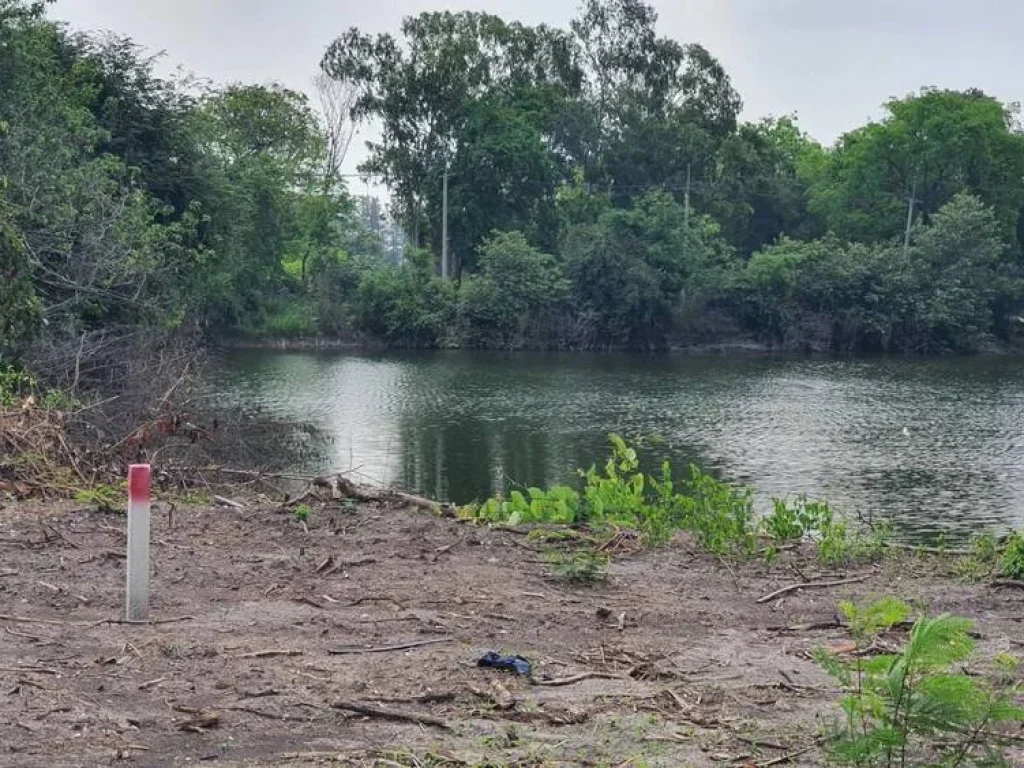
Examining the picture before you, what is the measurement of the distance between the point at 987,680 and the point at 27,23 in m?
24.4

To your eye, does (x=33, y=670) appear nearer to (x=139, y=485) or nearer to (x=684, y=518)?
(x=139, y=485)

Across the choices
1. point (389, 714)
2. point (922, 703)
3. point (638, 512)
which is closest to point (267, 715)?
point (389, 714)

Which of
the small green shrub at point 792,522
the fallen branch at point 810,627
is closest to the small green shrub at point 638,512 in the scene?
the small green shrub at point 792,522

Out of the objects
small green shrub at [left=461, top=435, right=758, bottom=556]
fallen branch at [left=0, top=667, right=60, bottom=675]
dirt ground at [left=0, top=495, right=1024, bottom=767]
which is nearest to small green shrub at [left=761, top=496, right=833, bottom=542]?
small green shrub at [left=461, top=435, right=758, bottom=556]

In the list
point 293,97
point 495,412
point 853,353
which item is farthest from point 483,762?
point 293,97

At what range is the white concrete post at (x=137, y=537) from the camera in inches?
232

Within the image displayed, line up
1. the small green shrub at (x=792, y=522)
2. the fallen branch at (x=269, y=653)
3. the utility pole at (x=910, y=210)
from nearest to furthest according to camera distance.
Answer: the fallen branch at (x=269, y=653) < the small green shrub at (x=792, y=522) < the utility pole at (x=910, y=210)

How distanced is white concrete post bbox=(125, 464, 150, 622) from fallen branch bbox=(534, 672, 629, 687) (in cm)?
202

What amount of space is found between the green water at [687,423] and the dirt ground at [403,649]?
5.77m

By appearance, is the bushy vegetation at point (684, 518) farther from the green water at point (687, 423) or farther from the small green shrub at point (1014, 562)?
the green water at point (687, 423)

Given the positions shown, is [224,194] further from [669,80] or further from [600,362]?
[669,80]

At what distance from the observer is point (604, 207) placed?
216ft

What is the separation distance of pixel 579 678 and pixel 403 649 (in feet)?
2.78

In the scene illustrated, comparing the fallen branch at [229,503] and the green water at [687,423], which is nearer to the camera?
the fallen branch at [229,503]
